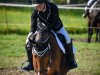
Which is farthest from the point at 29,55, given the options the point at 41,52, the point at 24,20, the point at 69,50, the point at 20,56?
the point at 24,20

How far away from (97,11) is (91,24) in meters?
0.65

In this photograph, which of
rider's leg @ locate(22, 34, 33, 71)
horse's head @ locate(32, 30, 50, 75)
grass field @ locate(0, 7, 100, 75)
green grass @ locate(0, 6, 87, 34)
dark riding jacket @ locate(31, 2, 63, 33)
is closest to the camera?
horse's head @ locate(32, 30, 50, 75)

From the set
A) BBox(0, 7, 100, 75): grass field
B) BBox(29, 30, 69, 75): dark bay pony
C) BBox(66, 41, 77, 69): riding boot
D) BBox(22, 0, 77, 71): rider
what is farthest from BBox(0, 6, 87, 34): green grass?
BBox(29, 30, 69, 75): dark bay pony

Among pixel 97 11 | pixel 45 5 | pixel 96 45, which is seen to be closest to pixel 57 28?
pixel 45 5

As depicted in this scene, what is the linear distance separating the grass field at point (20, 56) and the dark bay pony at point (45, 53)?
3265mm

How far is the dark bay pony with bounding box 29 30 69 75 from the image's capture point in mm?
6082

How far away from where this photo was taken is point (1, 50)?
12578 millimetres

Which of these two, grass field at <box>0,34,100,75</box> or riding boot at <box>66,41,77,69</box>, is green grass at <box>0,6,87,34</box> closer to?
grass field at <box>0,34,100,75</box>

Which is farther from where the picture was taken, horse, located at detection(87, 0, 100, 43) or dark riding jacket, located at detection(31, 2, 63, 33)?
horse, located at detection(87, 0, 100, 43)

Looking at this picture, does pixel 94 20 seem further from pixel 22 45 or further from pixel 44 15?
pixel 44 15

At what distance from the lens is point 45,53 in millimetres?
6121

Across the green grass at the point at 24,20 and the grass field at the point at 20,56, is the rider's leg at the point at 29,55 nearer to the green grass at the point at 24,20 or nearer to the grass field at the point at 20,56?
A: the grass field at the point at 20,56

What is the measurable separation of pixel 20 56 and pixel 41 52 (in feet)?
18.9

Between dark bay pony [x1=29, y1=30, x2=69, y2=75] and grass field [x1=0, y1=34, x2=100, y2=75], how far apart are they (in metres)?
3.27
